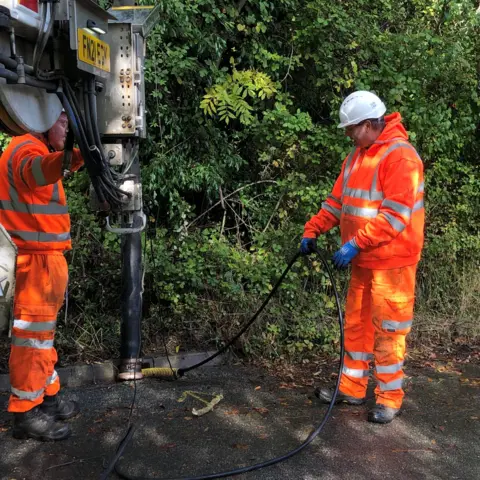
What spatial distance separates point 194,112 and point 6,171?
2.81 m

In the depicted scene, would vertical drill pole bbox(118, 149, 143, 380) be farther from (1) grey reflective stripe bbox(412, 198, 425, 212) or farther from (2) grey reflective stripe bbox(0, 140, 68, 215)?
(1) grey reflective stripe bbox(412, 198, 425, 212)

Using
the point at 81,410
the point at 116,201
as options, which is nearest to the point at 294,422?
the point at 81,410

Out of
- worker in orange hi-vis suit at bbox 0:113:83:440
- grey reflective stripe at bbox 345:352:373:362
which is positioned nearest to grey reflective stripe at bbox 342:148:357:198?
grey reflective stripe at bbox 345:352:373:362

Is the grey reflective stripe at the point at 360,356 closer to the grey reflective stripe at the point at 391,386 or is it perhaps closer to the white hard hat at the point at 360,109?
the grey reflective stripe at the point at 391,386

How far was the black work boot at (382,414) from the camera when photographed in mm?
3816

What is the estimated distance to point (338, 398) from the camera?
414 cm

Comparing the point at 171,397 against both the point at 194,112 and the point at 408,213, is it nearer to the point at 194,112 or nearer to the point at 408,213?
the point at 408,213

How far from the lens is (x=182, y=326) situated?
5.18 meters

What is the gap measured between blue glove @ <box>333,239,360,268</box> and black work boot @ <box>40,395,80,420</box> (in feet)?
6.80

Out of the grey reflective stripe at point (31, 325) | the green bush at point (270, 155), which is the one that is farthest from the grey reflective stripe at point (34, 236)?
the green bush at point (270, 155)

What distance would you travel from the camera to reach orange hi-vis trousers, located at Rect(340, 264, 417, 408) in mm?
3787

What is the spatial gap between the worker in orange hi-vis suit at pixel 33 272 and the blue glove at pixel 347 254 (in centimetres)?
180

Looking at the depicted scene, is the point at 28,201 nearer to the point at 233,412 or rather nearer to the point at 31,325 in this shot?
the point at 31,325

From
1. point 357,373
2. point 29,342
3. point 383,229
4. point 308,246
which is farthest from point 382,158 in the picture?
point 29,342
